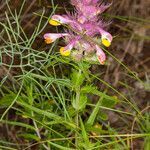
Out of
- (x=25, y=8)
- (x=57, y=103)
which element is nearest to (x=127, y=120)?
(x=57, y=103)

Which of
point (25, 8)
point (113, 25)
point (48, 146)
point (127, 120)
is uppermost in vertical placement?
point (25, 8)

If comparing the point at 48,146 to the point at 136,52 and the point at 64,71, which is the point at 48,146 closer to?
the point at 64,71

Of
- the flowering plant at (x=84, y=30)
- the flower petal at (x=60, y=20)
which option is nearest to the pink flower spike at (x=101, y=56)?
the flowering plant at (x=84, y=30)

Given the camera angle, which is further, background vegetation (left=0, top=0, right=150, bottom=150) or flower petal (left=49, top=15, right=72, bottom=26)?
background vegetation (left=0, top=0, right=150, bottom=150)

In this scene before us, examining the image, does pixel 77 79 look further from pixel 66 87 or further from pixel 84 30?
pixel 66 87

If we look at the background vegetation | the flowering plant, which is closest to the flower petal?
the flowering plant

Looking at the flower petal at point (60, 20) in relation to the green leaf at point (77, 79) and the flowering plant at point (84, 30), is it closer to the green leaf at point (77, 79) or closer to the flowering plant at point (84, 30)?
the flowering plant at point (84, 30)

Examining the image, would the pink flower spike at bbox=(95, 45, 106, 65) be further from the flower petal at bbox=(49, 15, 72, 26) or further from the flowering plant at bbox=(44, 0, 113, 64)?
the flower petal at bbox=(49, 15, 72, 26)

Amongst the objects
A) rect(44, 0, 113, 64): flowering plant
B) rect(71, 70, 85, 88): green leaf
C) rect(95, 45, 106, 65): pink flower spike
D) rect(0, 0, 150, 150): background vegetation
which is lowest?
rect(0, 0, 150, 150): background vegetation

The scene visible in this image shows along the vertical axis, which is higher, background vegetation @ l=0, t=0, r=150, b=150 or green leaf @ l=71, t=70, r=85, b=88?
green leaf @ l=71, t=70, r=85, b=88
